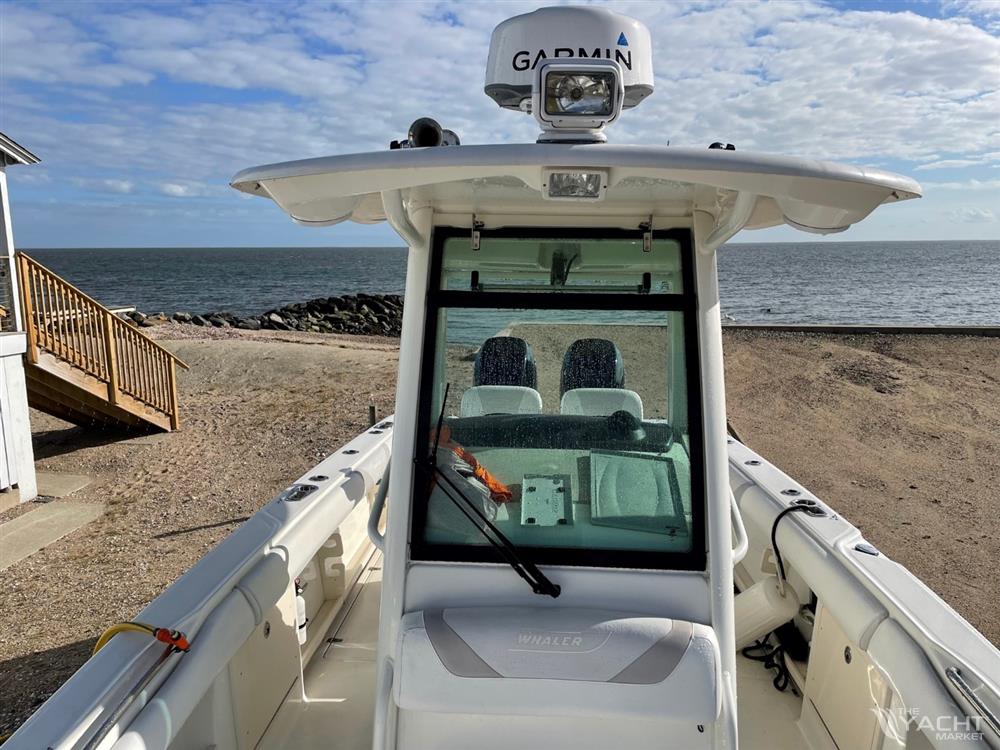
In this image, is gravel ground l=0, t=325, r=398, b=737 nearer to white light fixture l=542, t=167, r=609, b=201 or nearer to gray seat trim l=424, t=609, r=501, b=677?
gray seat trim l=424, t=609, r=501, b=677

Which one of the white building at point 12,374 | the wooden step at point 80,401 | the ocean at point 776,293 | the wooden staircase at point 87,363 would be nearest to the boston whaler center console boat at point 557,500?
the white building at point 12,374

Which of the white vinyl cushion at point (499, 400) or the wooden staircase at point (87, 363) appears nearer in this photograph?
the white vinyl cushion at point (499, 400)

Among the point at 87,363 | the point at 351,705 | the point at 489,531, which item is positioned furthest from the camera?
the point at 87,363

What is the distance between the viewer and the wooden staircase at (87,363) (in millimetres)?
9219

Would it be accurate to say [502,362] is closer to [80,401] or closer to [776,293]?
[80,401]

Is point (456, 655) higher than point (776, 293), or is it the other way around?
point (776, 293)

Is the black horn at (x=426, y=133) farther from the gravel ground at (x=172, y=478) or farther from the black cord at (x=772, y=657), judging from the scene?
the gravel ground at (x=172, y=478)

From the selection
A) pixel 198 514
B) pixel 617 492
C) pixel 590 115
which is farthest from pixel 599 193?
pixel 198 514

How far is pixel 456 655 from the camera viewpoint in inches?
84.8

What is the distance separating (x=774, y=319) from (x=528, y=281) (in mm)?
35024

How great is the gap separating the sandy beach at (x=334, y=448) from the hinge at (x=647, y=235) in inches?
197

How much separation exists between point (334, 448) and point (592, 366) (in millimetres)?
8745

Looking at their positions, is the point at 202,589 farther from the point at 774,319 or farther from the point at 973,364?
the point at 774,319

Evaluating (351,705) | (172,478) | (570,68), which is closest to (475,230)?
(570,68)
